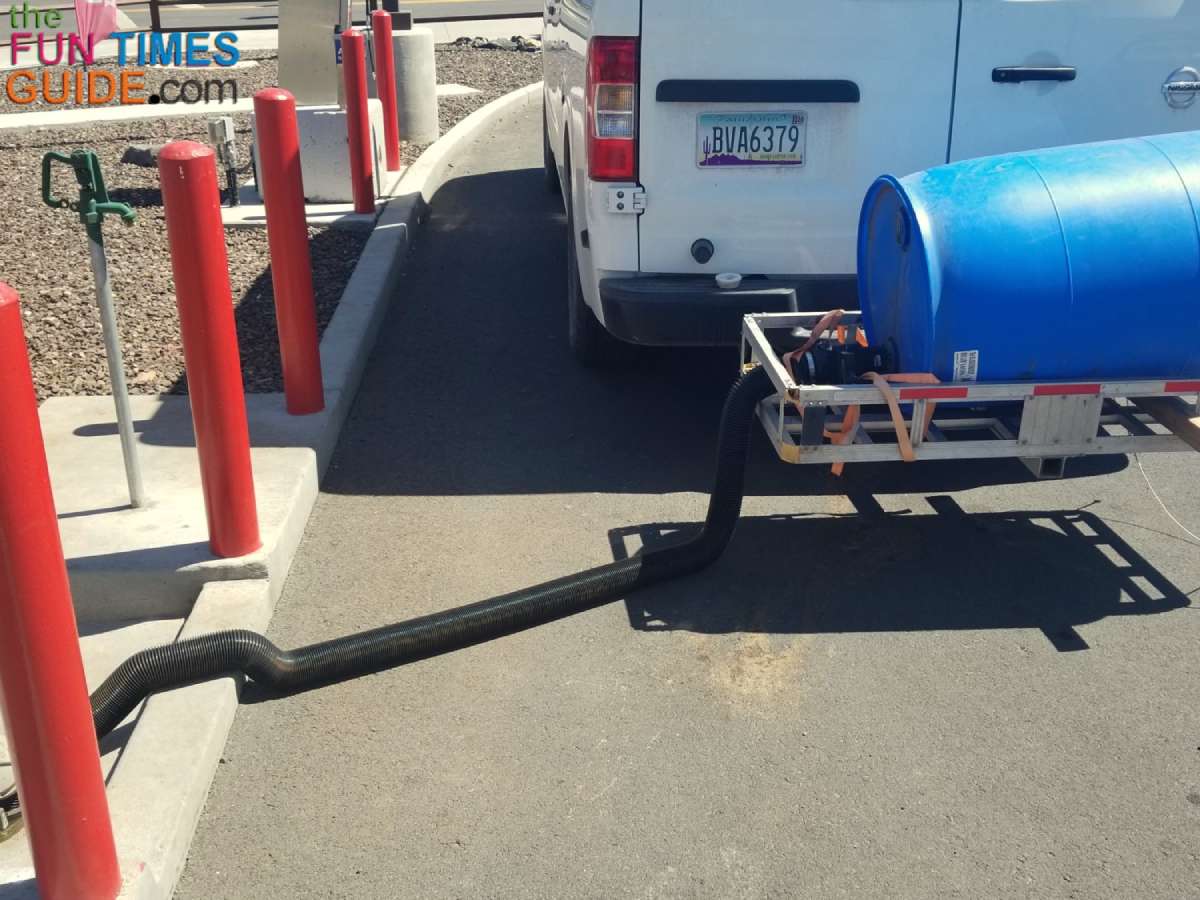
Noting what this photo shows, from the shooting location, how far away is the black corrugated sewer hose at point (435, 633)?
371 centimetres

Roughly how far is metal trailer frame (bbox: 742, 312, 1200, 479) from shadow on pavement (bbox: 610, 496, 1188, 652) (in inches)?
13.2

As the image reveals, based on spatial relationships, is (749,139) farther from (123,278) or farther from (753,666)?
(123,278)

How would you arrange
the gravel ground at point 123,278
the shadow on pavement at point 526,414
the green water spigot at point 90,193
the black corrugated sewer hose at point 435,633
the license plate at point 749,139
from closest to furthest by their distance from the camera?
the black corrugated sewer hose at point 435,633 → the green water spigot at point 90,193 → the license plate at point 749,139 → the shadow on pavement at point 526,414 → the gravel ground at point 123,278

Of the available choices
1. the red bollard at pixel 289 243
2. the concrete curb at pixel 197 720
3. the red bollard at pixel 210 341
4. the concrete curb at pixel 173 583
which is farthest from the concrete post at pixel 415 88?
the red bollard at pixel 210 341

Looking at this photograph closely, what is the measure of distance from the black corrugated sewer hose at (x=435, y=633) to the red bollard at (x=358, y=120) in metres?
4.82

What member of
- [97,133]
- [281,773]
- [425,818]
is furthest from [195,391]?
[97,133]

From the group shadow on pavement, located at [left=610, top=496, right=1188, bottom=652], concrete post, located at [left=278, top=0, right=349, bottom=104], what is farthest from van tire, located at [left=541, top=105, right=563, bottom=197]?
shadow on pavement, located at [left=610, top=496, right=1188, bottom=652]

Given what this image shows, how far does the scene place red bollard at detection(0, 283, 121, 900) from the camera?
2471mm

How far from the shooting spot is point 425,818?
3.38 metres

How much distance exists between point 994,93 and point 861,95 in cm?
54

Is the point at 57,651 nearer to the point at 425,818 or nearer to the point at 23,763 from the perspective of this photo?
the point at 23,763

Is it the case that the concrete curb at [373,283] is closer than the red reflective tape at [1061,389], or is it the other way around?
the red reflective tape at [1061,389]

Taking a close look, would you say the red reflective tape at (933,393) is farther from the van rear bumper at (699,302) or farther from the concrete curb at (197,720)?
the concrete curb at (197,720)

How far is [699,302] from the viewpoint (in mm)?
5074
